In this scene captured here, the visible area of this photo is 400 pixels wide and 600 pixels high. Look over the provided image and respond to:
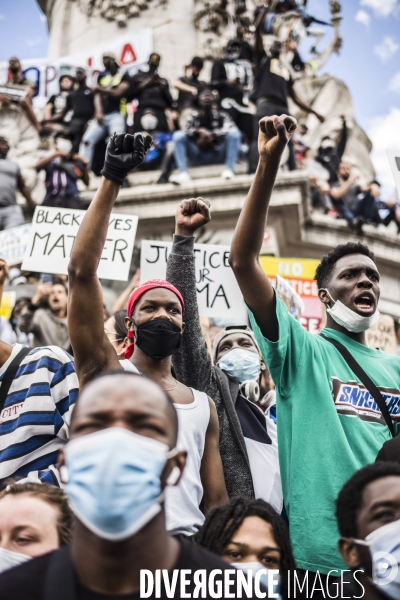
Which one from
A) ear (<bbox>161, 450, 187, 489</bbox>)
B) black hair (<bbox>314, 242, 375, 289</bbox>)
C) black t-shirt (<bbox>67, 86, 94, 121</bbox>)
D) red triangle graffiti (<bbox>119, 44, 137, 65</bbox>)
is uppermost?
red triangle graffiti (<bbox>119, 44, 137, 65</bbox>)

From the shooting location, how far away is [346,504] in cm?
235

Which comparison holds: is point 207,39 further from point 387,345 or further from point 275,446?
point 275,446

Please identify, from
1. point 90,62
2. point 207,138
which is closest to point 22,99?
point 207,138

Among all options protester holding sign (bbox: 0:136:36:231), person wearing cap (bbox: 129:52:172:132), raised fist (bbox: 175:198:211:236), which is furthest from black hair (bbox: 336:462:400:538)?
person wearing cap (bbox: 129:52:172:132)

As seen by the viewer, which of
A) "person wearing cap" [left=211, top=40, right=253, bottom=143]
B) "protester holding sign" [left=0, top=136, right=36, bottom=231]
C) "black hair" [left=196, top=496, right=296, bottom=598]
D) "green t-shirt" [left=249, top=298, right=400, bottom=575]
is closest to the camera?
"black hair" [left=196, top=496, right=296, bottom=598]

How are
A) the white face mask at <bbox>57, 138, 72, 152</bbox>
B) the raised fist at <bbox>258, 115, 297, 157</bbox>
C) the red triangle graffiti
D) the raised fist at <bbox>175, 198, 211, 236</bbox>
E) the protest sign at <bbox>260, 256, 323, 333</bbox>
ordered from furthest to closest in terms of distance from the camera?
the red triangle graffiti, the white face mask at <bbox>57, 138, 72, 152</bbox>, the protest sign at <bbox>260, 256, 323, 333</bbox>, the raised fist at <bbox>175, 198, 211, 236</bbox>, the raised fist at <bbox>258, 115, 297, 157</bbox>

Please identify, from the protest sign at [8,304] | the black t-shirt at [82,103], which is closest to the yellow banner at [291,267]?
the protest sign at [8,304]

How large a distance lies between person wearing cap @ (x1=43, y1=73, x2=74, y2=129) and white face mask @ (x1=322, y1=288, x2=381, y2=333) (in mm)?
11005

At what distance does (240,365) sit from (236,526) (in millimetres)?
1622

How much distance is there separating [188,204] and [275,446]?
4.18ft

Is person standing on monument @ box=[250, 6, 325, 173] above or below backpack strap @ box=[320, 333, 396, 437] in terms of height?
above

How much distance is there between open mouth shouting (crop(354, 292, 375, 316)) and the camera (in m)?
3.35

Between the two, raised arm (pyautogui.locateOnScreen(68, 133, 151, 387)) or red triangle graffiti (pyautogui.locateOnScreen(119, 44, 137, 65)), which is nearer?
raised arm (pyautogui.locateOnScreen(68, 133, 151, 387))

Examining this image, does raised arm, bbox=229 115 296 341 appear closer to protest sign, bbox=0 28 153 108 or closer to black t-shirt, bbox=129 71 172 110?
black t-shirt, bbox=129 71 172 110
